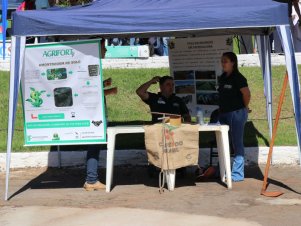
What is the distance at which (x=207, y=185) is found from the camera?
31.2 ft

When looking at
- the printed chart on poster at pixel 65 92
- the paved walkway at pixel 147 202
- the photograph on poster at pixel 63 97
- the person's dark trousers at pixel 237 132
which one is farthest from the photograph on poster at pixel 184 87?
the photograph on poster at pixel 63 97

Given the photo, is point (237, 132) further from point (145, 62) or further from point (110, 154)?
point (145, 62)

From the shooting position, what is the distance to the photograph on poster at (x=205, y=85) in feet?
37.2

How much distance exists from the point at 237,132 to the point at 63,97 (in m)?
2.43

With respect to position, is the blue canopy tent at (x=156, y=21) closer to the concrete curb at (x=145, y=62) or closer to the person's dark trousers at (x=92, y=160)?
the person's dark trousers at (x=92, y=160)

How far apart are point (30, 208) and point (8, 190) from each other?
124 centimetres

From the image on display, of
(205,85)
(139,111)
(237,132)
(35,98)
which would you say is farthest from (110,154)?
(139,111)

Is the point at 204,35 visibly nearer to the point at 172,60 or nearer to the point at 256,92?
the point at 172,60

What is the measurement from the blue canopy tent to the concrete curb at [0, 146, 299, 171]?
91.6 inches

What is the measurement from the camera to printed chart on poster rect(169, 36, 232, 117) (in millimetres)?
11227

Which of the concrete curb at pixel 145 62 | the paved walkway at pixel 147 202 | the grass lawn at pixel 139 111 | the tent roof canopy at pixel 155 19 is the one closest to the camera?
the paved walkway at pixel 147 202

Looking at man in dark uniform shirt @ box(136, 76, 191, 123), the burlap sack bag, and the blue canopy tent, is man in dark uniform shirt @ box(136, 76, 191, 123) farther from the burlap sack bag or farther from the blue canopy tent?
the blue canopy tent

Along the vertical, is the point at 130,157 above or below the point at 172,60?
below

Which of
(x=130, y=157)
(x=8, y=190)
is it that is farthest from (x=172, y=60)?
(x=8, y=190)
